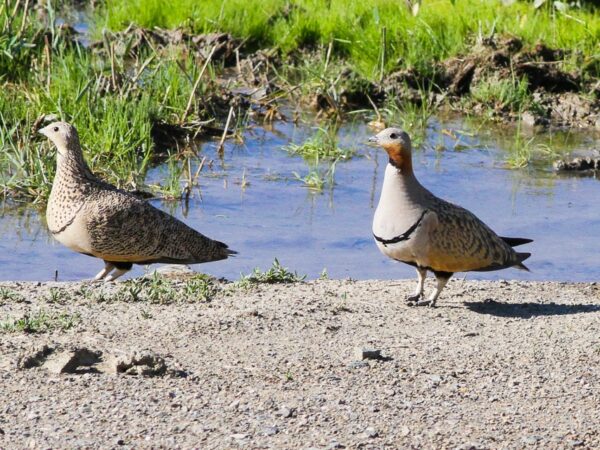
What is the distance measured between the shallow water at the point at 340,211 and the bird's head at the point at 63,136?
785 mm

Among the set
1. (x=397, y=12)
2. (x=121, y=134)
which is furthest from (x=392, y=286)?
(x=397, y=12)

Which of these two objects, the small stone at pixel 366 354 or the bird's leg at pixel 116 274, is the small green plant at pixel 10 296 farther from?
the small stone at pixel 366 354

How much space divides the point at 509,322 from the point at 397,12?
297 inches

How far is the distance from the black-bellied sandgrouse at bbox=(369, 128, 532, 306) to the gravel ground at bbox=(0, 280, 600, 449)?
0.81 feet

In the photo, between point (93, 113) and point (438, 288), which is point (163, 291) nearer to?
point (438, 288)

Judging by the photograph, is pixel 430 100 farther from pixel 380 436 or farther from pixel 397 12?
pixel 380 436

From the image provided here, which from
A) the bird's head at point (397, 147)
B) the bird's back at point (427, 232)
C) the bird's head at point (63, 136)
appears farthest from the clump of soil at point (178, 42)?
the bird's back at point (427, 232)

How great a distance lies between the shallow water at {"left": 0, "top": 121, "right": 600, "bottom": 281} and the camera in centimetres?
847

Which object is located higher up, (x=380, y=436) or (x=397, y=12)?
(x=397, y=12)

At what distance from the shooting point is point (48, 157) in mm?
9531

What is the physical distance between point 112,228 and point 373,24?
6636 mm

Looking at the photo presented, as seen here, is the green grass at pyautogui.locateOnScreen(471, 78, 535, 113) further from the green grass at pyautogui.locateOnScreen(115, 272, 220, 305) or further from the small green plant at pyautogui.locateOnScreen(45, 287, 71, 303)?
the small green plant at pyautogui.locateOnScreen(45, 287, 71, 303)

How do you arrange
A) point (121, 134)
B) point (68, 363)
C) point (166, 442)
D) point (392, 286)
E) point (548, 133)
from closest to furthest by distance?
1. point (166, 442)
2. point (68, 363)
3. point (392, 286)
4. point (121, 134)
5. point (548, 133)

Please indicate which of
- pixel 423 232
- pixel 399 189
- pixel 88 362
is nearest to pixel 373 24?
pixel 399 189
